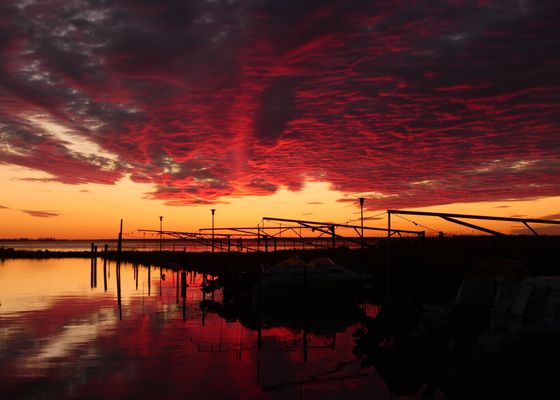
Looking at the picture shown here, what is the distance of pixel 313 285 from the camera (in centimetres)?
3328

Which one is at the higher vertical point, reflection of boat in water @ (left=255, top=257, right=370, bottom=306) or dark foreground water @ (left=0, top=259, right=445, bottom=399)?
reflection of boat in water @ (left=255, top=257, right=370, bottom=306)

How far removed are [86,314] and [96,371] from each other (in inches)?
613

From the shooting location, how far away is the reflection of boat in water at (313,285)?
3346 cm

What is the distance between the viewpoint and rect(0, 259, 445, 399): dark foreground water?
52.4 ft

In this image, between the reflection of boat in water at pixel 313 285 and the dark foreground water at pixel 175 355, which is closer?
the dark foreground water at pixel 175 355

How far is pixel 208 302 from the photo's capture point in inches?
1510

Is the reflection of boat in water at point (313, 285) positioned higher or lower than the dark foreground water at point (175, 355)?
higher

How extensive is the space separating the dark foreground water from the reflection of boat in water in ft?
4.39

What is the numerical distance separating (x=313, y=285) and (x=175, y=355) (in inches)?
544

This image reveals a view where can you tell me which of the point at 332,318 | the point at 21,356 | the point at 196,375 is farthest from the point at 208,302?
the point at 196,375

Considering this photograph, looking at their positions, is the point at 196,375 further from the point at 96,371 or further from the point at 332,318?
the point at 332,318

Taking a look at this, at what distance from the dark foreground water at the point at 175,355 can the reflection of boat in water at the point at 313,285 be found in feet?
4.39

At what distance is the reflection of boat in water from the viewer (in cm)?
3346

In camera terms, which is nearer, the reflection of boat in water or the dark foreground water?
the dark foreground water
